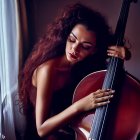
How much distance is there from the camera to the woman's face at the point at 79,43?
1005mm

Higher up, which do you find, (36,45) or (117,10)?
(117,10)

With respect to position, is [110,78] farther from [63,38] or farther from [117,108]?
[63,38]

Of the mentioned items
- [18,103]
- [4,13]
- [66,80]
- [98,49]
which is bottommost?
[18,103]

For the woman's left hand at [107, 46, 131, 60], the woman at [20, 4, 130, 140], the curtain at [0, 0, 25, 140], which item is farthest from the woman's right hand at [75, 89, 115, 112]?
the curtain at [0, 0, 25, 140]

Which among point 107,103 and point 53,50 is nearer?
point 107,103

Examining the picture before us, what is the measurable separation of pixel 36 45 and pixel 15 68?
0.11 meters

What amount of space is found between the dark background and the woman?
30 millimetres

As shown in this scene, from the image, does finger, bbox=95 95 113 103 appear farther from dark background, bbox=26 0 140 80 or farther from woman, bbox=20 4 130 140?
dark background, bbox=26 0 140 80

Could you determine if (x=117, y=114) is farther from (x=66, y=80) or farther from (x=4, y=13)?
(x=4, y=13)

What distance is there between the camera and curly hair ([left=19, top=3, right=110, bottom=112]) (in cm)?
102

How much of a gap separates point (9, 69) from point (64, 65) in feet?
0.65

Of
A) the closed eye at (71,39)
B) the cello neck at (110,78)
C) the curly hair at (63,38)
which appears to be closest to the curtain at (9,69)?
the curly hair at (63,38)

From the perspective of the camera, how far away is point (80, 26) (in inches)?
39.8

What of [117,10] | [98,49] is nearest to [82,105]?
[98,49]
